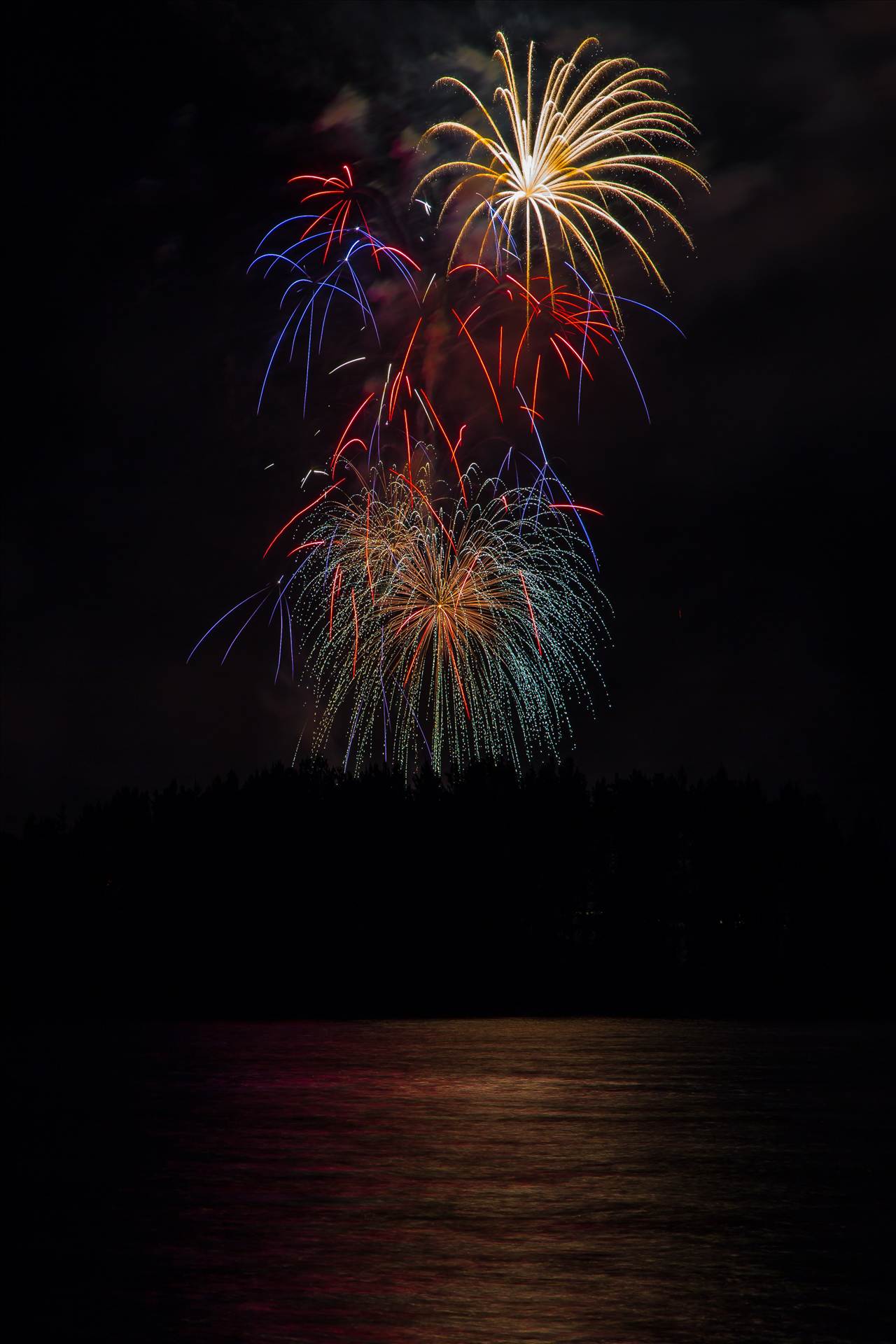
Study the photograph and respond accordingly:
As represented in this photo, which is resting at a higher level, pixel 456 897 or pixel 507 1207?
pixel 456 897

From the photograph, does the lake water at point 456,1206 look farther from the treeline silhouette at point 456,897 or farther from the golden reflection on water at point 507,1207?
A: the treeline silhouette at point 456,897

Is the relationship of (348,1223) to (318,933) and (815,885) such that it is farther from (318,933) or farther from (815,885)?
(815,885)

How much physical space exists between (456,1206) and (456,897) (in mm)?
51494

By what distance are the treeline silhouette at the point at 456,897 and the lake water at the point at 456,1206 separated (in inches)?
1331

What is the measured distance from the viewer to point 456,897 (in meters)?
63.6

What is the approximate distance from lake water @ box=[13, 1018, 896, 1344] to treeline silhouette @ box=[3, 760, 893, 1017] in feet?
111

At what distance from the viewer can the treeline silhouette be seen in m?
59.4

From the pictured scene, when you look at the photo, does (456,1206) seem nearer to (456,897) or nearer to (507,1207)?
(507,1207)

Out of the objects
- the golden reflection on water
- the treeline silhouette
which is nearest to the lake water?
the golden reflection on water

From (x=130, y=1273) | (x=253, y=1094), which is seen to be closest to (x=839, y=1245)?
(x=130, y=1273)

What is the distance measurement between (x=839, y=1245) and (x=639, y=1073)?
15.7 meters

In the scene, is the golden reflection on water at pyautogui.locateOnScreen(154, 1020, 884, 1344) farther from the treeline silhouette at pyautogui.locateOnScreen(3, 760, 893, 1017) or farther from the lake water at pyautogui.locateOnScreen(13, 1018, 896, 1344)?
the treeline silhouette at pyautogui.locateOnScreen(3, 760, 893, 1017)

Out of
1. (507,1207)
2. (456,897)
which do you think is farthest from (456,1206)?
Result: (456,897)

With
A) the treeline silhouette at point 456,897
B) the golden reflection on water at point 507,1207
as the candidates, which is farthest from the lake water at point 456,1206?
the treeline silhouette at point 456,897
